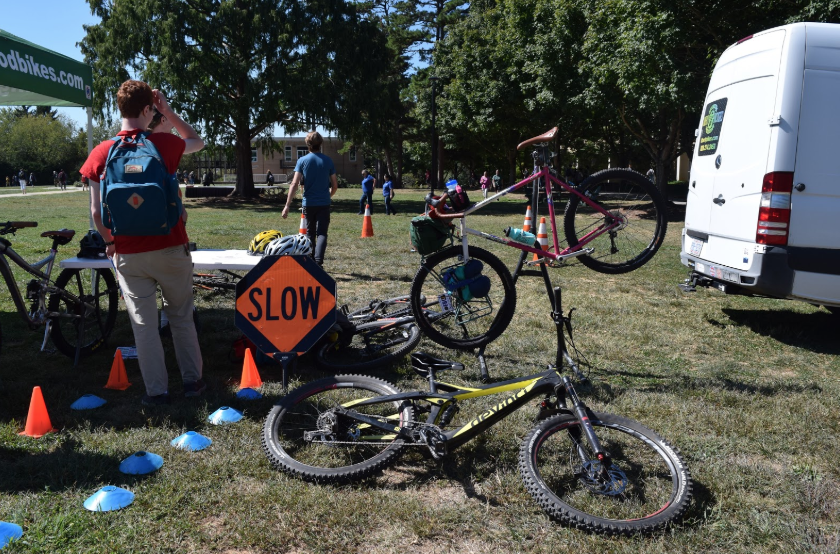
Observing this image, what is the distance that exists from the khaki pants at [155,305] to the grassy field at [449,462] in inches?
11.1

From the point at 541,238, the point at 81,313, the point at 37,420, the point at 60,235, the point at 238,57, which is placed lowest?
the point at 37,420

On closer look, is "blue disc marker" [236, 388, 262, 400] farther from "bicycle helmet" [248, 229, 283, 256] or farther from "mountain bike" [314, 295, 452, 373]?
"bicycle helmet" [248, 229, 283, 256]

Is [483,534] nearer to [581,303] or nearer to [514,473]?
[514,473]

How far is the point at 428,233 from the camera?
198 inches

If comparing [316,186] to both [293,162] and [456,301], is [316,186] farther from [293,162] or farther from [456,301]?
[293,162]

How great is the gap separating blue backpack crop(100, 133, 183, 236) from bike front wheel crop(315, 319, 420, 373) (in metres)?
1.88

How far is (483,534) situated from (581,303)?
577cm

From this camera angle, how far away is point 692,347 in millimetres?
6609

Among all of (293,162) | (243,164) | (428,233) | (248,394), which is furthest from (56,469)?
(293,162)

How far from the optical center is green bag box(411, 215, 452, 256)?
5.00m

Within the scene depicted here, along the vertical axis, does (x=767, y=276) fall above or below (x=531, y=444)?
above

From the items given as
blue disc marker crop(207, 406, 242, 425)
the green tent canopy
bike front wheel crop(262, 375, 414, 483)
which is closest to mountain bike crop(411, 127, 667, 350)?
bike front wheel crop(262, 375, 414, 483)

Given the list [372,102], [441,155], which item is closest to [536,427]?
[372,102]

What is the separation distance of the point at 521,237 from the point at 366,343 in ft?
5.72
